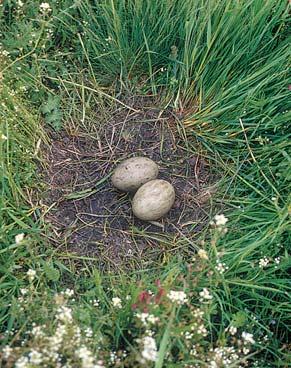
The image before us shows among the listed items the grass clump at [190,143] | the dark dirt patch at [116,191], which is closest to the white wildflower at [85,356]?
the grass clump at [190,143]

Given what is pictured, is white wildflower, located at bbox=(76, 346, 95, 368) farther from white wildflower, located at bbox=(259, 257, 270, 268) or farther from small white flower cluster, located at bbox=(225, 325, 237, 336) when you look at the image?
white wildflower, located at bbox=(259, 257, 270, 268)

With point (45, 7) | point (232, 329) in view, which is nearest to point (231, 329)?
point (232, 329)

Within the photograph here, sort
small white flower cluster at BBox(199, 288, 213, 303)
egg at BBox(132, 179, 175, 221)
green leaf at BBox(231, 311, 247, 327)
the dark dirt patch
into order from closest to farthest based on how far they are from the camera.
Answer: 1. small white flower cluster at BBox(199, 288, 213, 303)
2. green leaf at BBox(231, 311, 247, 327)
3. egg at BBox(132, 179, 175, 221)
4. the dark dirt patch

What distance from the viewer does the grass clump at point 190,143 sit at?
2.52 meters

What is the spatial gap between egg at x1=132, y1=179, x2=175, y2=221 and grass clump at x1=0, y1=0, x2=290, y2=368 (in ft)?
0.67

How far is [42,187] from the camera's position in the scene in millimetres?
3162

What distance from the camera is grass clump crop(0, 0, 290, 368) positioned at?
2.52 meters

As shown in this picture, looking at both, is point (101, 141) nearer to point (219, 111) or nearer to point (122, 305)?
point (219, 111)

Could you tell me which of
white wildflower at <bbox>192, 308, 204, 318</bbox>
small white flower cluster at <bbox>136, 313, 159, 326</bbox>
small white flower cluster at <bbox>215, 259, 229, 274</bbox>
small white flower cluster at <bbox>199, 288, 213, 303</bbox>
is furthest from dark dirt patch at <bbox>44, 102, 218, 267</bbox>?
small white flower cluster at <bbox>136, 313, 159, 326</bbox>

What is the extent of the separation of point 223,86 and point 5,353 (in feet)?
6.01

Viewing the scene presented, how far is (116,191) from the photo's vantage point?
3.21 m

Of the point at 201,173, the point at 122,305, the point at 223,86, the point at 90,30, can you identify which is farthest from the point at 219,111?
the point at 122,305

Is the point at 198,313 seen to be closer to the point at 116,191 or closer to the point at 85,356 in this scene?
the point at 85,356

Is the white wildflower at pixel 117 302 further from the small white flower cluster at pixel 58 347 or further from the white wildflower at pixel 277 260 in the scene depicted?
the white wildflower at pixel 277 260
